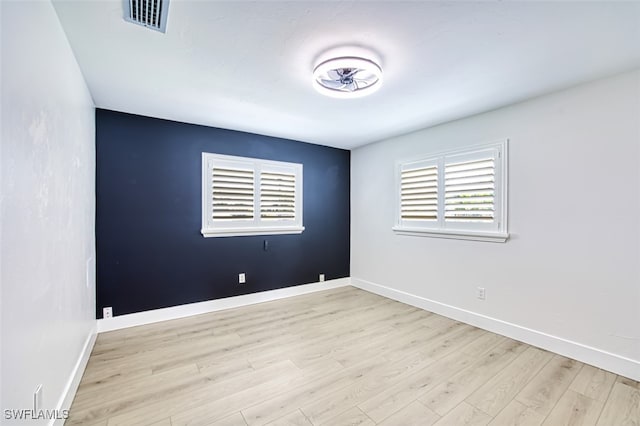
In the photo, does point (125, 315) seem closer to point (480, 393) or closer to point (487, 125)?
point (480, 393)

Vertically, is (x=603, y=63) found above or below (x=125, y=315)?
above

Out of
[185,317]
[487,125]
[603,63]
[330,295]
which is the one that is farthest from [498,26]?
[185,317]

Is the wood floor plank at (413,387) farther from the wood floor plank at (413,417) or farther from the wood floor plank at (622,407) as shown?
the wood floor plank at (622,407)

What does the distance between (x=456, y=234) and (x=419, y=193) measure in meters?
0.74

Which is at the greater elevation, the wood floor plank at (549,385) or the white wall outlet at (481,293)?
the white wall outlet at (481,293)

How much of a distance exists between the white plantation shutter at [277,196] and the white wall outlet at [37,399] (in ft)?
9.23

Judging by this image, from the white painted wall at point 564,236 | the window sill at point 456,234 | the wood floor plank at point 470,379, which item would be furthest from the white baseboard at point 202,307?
the wood floor plank at point 470,379

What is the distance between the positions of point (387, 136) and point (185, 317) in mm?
3641

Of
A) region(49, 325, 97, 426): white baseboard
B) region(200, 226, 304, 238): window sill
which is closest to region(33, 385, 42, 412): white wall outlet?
region(49, 325, 97, 426): white baseboard

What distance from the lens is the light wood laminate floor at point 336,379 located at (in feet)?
5.86

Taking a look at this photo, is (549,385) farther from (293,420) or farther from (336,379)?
(293,420)

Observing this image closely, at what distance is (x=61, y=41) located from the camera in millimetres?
1711

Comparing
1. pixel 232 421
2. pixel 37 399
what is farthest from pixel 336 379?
pixel 37 399

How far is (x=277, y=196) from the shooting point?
4.14 m
